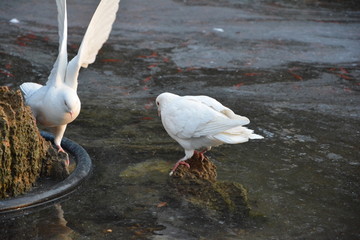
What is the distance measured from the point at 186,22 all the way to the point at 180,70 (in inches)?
121

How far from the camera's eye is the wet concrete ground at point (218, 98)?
4.59 metres

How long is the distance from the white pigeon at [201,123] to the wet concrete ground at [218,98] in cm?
37

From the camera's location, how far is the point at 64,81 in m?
5.48

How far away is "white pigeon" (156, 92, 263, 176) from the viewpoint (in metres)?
5.08

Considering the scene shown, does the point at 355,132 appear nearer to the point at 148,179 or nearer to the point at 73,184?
the point at 148,179

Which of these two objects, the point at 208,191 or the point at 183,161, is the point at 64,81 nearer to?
the point at 183,161

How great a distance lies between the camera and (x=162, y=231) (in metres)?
4.38

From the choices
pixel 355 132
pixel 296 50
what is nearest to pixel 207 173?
pixel 355 132

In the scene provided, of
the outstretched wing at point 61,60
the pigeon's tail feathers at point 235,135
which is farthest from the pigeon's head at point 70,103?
the pigeon's tail feathers at point 235,135

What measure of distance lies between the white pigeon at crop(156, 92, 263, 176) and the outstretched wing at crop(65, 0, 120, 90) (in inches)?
31.1

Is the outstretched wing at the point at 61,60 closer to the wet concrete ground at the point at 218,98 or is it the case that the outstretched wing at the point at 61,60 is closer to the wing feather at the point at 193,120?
the wet concrete ground at the point at 218,98

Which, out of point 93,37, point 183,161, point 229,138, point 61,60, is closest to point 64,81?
point 61,60

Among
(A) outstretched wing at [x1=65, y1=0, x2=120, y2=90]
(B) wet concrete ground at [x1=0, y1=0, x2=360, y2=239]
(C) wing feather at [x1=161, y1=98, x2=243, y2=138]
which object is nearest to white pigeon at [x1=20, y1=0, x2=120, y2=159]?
(A) outstretched wing at [x1=65, y1=0, x2=120, y2=90]

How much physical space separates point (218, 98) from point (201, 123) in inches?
104
